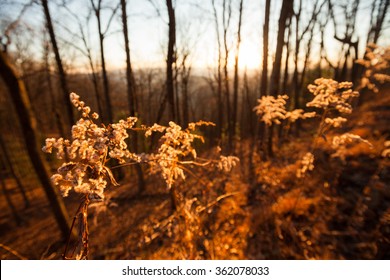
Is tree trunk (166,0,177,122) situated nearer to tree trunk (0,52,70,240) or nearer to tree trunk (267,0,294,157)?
tree trunk (0,52,70,240)

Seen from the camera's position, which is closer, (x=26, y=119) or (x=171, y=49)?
(x=26, y=119)

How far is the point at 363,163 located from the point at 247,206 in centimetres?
355

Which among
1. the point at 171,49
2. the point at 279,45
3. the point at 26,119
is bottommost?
the point at 26,119

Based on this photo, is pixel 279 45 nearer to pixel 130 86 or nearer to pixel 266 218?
pixel 130 86

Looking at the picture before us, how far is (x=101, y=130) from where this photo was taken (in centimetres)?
191

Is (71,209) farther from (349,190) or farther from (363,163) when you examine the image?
(363,163)

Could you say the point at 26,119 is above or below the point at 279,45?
below

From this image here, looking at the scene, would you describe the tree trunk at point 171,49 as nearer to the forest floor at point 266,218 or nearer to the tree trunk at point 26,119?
the forest floor at point 266,218

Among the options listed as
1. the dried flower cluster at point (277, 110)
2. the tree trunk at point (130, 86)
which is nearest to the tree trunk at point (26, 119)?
the tree trunk at point (130, 86)

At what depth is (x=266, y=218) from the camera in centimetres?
514

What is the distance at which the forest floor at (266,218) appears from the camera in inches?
160

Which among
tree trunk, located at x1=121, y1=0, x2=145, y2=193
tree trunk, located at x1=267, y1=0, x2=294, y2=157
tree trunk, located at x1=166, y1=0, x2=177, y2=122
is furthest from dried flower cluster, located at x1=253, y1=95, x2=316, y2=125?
tree trunk, located at x1=121, y1=0, x2=145, y2=193

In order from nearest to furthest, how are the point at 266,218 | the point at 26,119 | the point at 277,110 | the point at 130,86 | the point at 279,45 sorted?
1. the point at 26,119
2. the point at 277,110
3. the point at 266,218
4. the point at 279,45
5. the point at 130,86

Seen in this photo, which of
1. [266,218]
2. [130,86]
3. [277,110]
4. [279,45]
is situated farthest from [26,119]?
[279,45]
